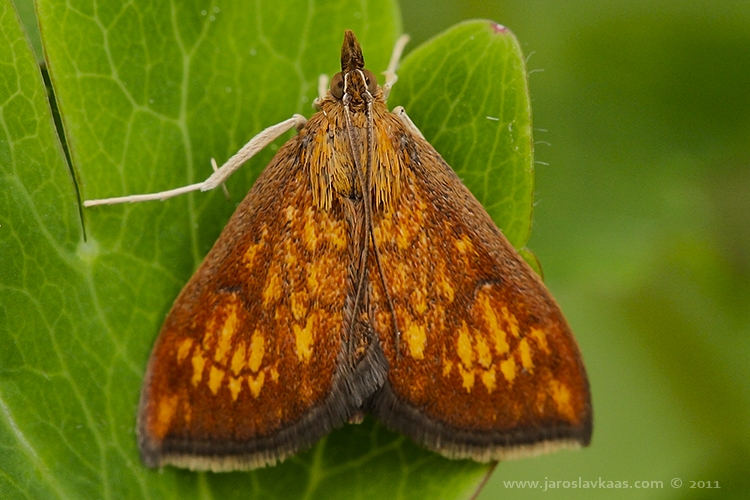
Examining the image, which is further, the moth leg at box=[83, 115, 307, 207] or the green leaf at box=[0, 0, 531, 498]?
the moth leg at box=[83, 115, 307, 207]

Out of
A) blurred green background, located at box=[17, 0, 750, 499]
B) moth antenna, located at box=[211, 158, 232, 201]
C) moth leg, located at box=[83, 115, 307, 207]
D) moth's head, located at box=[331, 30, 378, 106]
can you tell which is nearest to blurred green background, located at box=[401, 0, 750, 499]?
blurred green background, located at box=[17, 0, 750, 499]

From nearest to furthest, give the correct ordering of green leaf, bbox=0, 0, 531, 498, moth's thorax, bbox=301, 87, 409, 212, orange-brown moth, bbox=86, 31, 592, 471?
green leaf, bbox=0, 0, 531, 498
orange-brown moth, bbox=86, 31, 592, 471
moth's thorax, bbox=301, 87, 409, 212

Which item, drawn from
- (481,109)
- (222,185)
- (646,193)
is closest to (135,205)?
(222,185)

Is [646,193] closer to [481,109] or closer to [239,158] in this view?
[481,109]

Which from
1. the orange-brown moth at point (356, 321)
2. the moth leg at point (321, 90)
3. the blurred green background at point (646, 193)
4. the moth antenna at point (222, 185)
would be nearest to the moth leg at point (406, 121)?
the orange-brown moth at point (356, 321)

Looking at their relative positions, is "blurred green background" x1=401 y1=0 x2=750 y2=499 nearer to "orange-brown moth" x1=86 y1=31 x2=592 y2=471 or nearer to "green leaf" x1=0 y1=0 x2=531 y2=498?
"orange-brown moth" x1=86 y1=31 x2=592 y2=471

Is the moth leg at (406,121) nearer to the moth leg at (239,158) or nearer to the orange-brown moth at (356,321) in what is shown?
the orange-brown moth at (356,321)

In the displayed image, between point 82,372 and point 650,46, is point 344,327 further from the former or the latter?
point 650,46
